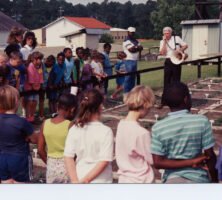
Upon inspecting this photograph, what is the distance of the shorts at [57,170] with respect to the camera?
2.84m

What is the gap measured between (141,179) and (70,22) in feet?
11.1

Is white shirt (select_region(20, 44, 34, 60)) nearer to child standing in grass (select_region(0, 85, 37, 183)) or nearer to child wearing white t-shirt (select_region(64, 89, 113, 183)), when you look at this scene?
child standing in grass (select_region(0, 85, 37, 183))

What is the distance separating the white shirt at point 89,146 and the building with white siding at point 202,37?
1279cm

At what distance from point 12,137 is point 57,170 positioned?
382 millimetres

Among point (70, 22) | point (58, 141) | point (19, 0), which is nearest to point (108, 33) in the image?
point (70, 22)

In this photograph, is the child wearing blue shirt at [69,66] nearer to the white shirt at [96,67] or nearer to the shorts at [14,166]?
the white shirt at [96,67]

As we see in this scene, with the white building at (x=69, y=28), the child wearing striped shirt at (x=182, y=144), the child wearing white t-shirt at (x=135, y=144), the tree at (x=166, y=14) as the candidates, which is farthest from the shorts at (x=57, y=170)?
the tree at (x=166, y=14)

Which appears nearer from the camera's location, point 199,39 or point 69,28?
point 69,28

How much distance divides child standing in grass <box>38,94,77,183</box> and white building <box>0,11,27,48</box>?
229 centimetres

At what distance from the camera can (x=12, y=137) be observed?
9.29 ft

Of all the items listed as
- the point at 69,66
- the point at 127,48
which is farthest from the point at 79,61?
the point at 127,48

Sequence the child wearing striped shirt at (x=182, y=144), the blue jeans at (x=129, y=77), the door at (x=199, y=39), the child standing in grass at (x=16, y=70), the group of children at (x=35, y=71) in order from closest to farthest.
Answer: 1. the child wearing striped shirt at (x=182, y=144)
2. the child standing in grass at (x=16, y=70)
3. the group of children at (x=35, y=71)
4. the blue jeans at (x=129, y=77)
5. the door at (x=199, y=39)

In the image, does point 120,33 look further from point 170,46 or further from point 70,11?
point 70,11

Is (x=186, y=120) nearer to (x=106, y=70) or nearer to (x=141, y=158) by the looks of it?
(x=141, y=158)
